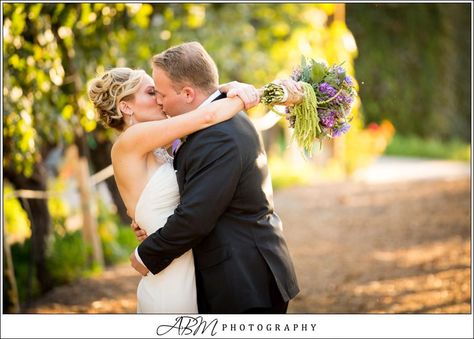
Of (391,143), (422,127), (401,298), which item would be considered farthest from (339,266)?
(422,127)

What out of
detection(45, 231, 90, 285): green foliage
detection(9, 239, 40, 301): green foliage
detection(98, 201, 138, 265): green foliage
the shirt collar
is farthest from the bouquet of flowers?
detection(98, 201, 138, 265): green foliage

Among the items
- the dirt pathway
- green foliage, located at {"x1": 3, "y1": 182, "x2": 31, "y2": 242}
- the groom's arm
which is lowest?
the dirt pathway

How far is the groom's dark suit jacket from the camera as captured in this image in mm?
2695

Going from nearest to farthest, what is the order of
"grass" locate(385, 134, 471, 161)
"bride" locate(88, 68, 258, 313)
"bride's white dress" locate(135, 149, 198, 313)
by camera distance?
"bride" locate(88, 68, 258, 313), "bride's white dress" locate(135, 149, 198, 313), "grass" locate(385, 134, 471, 161)

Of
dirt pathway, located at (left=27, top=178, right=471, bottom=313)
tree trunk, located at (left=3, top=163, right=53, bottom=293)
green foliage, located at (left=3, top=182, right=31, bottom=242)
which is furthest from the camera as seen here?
green foliage, located at (left=3, top=182, right=31, bottom=242)

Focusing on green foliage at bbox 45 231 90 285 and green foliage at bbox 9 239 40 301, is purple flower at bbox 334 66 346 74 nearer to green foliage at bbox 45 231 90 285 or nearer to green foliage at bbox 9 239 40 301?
green foliage at bbox 9 239 40 301

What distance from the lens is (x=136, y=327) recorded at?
343 centimetres

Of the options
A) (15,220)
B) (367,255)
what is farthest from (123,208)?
(367,255)

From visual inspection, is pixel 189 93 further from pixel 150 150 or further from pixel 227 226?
pixel 227 226

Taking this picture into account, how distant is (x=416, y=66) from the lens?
2062 centimetres

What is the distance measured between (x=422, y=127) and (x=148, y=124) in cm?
1829

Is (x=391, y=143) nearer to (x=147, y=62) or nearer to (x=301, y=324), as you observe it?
(x=147, y=62)

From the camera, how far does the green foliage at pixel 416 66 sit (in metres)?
20.0

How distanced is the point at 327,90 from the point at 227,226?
724 millimetres
